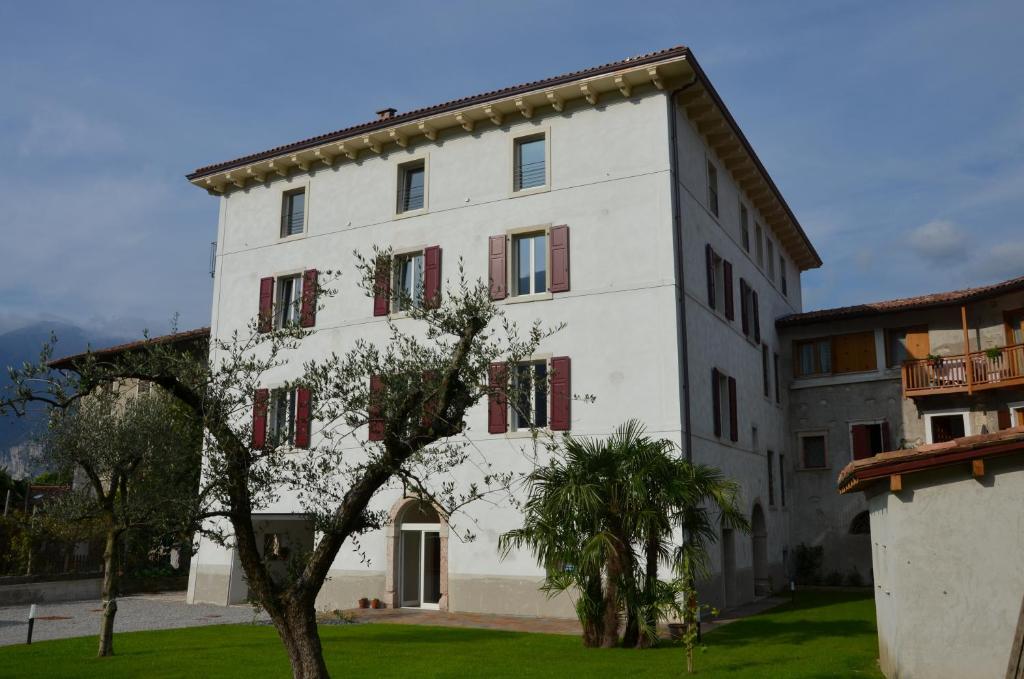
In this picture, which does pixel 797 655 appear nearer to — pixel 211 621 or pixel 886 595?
pixel 886 595

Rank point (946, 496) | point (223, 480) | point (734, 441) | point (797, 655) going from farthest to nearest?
point (734, 441)
point (797, 655)
point (946, 496)
point (223, 480)

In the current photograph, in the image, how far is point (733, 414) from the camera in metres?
22.7

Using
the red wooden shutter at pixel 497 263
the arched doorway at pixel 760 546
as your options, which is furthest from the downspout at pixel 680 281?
the arched doorway at pixel 760 546

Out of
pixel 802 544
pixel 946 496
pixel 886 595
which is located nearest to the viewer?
pixel 946 496

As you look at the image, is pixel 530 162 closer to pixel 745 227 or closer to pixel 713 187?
pixel 713 187

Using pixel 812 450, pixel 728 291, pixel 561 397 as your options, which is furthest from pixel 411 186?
pixel 812 450

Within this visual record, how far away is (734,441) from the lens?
22.5 m

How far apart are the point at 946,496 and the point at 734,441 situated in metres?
12.5

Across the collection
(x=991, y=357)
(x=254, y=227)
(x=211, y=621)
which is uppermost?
(x=254, y=227)

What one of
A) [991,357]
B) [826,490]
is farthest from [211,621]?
[991,357]

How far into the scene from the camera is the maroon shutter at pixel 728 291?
2292cm

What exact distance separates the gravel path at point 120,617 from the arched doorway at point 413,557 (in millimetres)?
3273

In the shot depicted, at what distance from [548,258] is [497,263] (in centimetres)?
131

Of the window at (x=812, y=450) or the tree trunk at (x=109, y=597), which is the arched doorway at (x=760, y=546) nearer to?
the window at (x=812, y=450)
